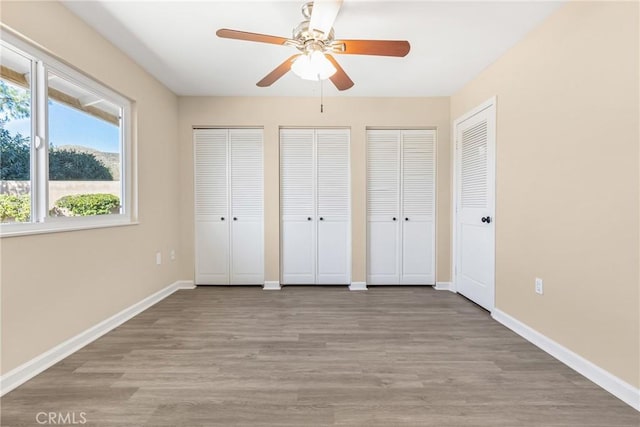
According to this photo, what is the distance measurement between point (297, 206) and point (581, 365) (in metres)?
2.82

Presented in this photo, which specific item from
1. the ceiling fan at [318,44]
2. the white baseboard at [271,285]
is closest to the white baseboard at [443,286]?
the white baseboard at [271,285]

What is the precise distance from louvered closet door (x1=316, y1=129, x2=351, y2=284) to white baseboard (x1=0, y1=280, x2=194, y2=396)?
1961mm

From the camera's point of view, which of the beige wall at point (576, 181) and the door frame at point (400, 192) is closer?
the beige wall at point (576, 181)

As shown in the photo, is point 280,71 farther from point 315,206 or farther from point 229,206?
point 229,206

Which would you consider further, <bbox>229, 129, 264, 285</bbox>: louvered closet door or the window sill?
<bbox>229, 129, 264, 285</bbox>: louvered closet door

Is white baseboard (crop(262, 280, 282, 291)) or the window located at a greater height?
the window

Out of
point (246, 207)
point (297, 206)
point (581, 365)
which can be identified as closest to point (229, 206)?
point (246, 207)

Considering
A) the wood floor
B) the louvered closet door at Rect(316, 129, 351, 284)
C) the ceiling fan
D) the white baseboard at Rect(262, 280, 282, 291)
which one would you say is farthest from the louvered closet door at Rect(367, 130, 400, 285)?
the ceiling fan

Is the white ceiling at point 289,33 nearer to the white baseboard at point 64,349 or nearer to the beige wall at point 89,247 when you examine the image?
the beige wall at point 89,247

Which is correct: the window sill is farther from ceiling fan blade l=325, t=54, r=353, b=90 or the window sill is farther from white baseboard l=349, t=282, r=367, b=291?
white baseboard l=349, t=282, r=367, b=291

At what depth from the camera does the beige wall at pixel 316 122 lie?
3.47 meters

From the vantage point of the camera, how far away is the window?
65.7 inches

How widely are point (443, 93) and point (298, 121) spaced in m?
1.77

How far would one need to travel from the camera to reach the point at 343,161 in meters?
3.54
